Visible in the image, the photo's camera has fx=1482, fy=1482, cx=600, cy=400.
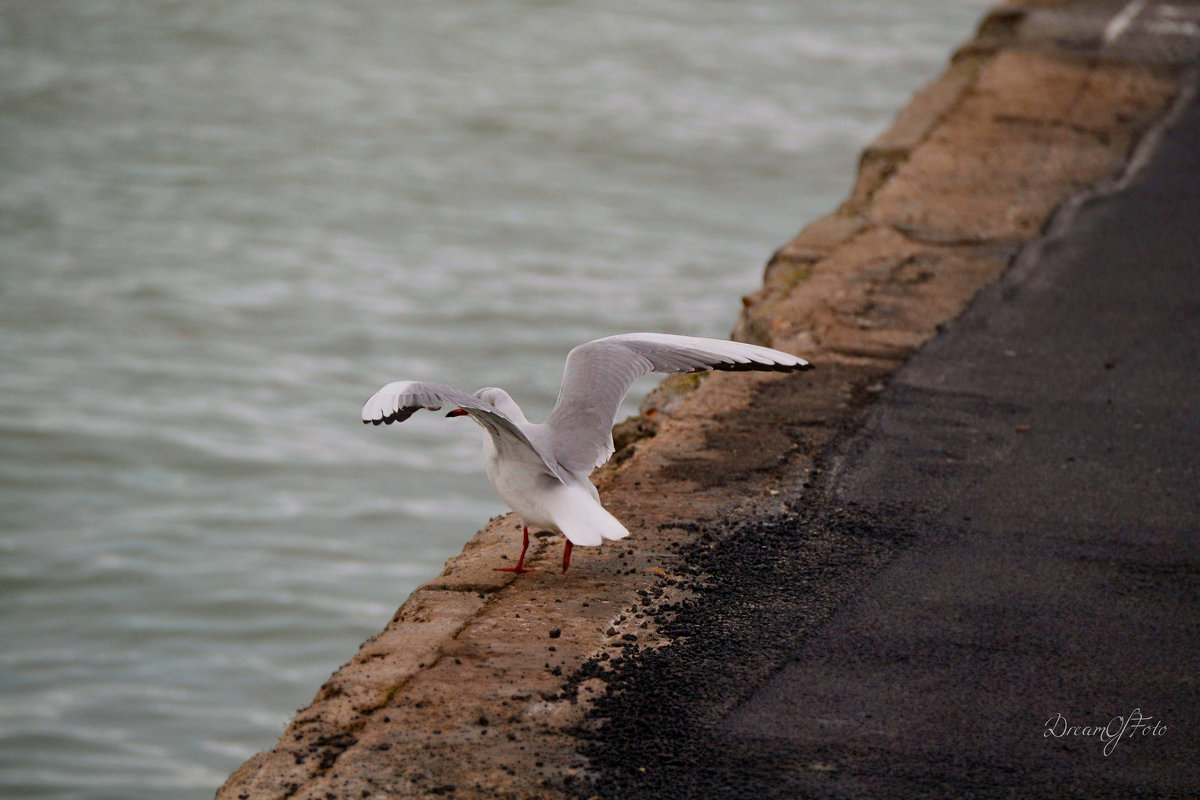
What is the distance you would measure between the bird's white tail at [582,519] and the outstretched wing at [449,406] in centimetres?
7

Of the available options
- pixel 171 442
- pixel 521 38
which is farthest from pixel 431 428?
pixel 521 38

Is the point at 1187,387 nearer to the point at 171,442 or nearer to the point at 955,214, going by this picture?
the point at 955,214

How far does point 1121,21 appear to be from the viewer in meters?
11.6

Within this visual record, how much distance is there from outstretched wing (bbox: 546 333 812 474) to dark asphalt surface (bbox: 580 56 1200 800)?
47 centimetres

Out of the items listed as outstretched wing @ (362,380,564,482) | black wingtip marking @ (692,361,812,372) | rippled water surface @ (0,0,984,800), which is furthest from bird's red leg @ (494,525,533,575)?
rippled water surface @ (0,0,984,800)

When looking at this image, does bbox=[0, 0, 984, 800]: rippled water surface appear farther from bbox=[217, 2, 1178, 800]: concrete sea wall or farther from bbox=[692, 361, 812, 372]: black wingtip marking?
bbox=[692, 361, 812, 372]: black wingtip marking

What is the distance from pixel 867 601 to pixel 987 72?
6.92 m

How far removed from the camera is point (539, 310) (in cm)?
996

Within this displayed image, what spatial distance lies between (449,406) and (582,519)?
443mm

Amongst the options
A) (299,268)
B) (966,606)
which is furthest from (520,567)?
(299,268)

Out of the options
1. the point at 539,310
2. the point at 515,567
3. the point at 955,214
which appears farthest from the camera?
the point at 539,310

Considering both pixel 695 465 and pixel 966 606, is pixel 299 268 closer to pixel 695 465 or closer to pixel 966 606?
pixel 695 465

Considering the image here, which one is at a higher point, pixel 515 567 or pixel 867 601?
pixel 515 567

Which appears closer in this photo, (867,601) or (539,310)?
(867,601)
